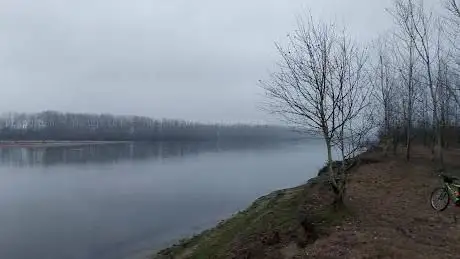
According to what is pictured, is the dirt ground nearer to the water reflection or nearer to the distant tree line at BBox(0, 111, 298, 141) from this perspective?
the water reflection

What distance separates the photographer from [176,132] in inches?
5167

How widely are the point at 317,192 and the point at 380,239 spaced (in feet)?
16.4

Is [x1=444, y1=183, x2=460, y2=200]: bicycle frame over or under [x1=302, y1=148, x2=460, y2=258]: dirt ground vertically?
over

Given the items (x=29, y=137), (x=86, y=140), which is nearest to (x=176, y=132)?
(x=86, y=140)

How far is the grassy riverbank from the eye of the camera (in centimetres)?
715

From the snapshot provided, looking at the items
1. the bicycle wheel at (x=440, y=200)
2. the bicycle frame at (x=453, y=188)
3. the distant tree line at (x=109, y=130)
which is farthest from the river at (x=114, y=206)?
the distant tree line at (x=109, y=130)

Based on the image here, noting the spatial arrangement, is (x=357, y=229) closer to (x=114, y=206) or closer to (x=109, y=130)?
(x=114, y=206)

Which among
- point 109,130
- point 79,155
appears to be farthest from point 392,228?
point 109,130

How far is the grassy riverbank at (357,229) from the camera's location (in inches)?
282

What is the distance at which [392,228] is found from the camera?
26.9 ft

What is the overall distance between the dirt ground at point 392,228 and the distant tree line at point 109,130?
4027 inches

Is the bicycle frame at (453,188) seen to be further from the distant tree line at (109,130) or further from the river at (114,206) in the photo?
the distant tree line at (109,130)

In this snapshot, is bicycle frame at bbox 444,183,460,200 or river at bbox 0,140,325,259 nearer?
bicycle frame at bbox 444,183,460,200

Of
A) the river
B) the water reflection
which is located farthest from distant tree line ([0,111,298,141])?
the river
